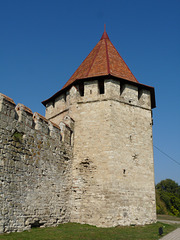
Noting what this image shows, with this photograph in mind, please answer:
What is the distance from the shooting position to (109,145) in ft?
34.8

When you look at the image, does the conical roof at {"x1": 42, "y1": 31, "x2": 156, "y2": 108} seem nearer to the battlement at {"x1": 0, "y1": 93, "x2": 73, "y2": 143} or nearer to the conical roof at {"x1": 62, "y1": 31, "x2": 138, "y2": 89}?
the conical roof at {"x1": 62, "y1": 31, "x2": 138, "y2": 89}

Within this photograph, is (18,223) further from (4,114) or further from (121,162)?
(121,162)

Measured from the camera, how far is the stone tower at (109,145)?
32.9 ft

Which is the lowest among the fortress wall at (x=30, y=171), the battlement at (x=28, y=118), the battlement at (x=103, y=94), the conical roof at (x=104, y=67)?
the fortress wall at (x=30, y=171)

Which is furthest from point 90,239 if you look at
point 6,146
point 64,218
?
point 6,146

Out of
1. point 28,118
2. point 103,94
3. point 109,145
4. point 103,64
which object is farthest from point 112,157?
point 103,64

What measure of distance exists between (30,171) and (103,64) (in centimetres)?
725

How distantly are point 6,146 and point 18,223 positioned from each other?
239 centimetres

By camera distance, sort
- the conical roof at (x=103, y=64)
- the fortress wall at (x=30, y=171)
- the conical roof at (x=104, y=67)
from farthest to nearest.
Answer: the conical roof at (x=103, y=64), the conical roof at (x=104, y=67), the fortress wall at (x=30, y=171)

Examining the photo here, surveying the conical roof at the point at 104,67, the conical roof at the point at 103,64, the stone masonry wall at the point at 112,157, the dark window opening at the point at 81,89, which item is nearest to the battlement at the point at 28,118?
the stone masonry wall at the point at 112,157

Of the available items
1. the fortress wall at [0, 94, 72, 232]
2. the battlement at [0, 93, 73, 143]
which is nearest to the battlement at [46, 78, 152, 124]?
the battlement at [0, 93, 73, 143]

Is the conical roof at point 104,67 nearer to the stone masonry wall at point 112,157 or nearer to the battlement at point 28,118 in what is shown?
the stone masonry wall at point 112,157

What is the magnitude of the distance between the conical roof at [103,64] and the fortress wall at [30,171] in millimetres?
3919

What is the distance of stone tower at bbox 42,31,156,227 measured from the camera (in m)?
10.0
